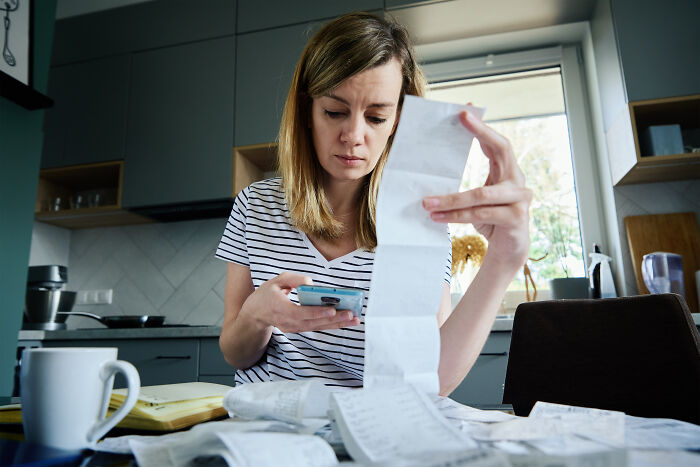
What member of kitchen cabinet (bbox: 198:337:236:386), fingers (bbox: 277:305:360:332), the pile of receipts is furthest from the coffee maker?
the pile of receipts

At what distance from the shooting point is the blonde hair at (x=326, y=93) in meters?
0.94

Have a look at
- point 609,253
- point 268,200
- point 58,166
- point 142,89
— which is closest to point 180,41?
point 142,89

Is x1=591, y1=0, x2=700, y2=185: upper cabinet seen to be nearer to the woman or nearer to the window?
the window

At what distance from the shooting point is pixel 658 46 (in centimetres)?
197

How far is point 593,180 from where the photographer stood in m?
2.36

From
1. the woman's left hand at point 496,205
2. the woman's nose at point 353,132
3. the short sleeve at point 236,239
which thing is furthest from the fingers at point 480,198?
the short sleeve at point 236,239

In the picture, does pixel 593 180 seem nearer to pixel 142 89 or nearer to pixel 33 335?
pixel 142 89

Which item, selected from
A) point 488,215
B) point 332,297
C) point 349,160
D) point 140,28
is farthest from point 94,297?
point 488,215

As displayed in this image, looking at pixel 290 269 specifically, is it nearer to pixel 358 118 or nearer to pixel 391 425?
pixel 358 118

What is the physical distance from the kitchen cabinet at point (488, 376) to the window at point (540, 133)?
490 mm

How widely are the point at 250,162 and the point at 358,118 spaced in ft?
5.60

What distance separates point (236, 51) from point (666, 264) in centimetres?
217

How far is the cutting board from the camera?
202 cm

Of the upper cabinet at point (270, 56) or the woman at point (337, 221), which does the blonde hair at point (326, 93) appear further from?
the upper cabinet at point (270, 56)
